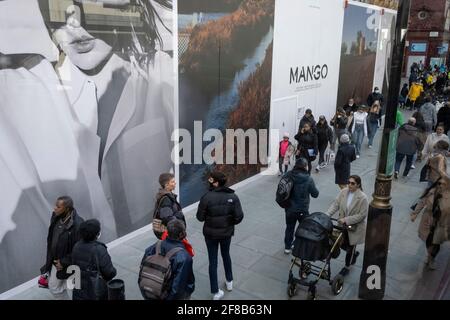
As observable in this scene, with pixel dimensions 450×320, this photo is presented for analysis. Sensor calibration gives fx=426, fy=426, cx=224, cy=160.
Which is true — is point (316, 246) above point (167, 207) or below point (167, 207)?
below

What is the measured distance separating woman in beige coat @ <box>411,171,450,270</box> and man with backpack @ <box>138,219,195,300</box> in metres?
4.06

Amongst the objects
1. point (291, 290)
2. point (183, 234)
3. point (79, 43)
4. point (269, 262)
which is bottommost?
point (269, 262)

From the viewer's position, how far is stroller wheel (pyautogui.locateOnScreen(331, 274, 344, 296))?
5.86m

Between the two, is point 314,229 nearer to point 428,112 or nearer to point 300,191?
point 300,191

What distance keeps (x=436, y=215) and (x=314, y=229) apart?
2.17 m

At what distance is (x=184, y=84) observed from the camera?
8438 mm

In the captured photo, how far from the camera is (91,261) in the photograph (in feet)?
14.2

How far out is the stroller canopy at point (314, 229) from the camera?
5.46m

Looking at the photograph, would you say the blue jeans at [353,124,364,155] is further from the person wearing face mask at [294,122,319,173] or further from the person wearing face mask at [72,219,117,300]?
the person wearing face mask at [72,219,117,300]

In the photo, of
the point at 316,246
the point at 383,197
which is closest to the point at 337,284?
the point at 316,246

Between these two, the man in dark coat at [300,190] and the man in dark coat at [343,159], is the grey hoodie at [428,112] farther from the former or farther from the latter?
the man in dark coat at [300,190]

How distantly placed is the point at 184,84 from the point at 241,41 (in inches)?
89.8
